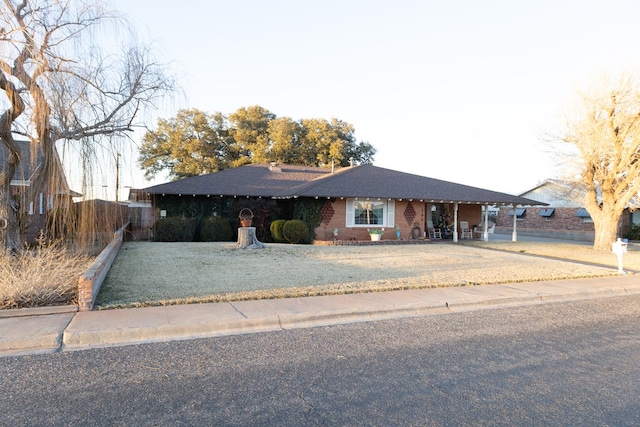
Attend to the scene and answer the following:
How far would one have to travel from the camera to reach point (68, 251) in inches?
426

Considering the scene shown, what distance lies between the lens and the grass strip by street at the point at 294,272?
9000mm

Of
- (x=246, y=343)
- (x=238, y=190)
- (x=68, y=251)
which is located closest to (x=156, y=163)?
(x=238, y=190)

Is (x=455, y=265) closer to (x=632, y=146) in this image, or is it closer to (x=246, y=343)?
(x=246, y=343)

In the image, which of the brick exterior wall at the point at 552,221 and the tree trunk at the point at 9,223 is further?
the brick exterior wall at the point at 552,221

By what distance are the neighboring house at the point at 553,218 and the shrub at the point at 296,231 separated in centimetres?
1815

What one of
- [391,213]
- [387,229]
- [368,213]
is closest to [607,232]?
[391,213]

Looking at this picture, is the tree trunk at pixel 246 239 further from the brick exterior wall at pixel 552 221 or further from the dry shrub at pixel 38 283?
the brick exterior wall at pixel 552 221

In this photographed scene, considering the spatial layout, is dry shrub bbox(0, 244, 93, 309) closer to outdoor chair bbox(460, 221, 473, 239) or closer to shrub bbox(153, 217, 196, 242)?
shrub bbox(153, 217, 196, 242)

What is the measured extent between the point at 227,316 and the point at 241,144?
114 ft

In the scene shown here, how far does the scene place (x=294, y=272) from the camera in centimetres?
1188

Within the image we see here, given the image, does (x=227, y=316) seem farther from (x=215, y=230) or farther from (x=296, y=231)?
(x=215, y=230)

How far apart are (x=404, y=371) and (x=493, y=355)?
1415 millimetres

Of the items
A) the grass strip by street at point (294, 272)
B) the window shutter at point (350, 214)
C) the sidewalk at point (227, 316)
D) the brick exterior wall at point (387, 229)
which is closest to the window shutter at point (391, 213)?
the brick exterior wall at point (387, 229)

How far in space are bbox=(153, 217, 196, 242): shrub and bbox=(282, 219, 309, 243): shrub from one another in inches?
193
